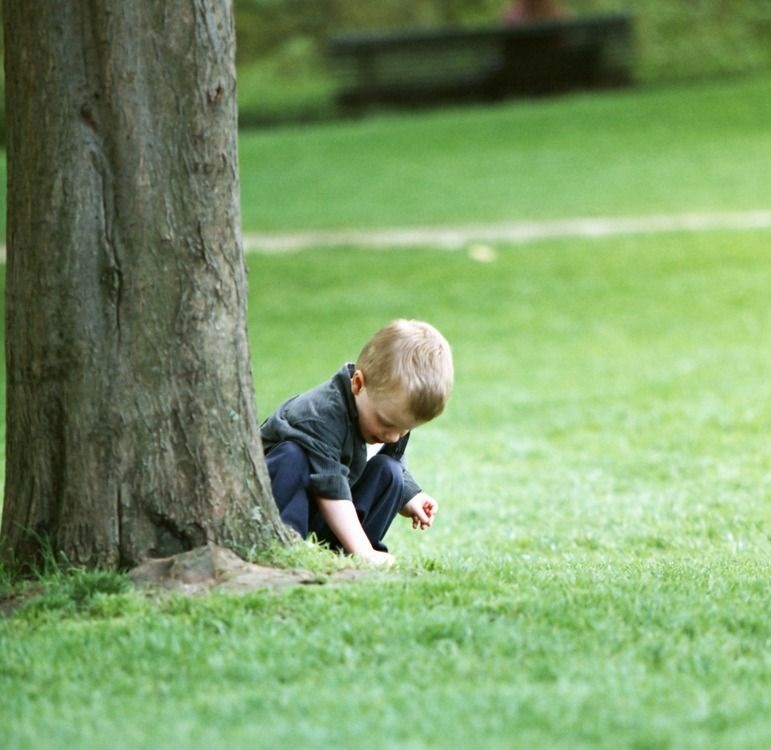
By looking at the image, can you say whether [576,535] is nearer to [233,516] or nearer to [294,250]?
[233,516]

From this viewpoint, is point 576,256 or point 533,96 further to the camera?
point 533,96

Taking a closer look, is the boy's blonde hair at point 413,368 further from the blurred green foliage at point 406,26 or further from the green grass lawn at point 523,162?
the blurred green foliage at point 406,26

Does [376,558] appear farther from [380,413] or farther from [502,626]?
[502,626]

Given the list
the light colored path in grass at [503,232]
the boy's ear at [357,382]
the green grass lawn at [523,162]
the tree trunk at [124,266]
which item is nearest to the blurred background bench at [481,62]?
the green grass lawn at [523,162]

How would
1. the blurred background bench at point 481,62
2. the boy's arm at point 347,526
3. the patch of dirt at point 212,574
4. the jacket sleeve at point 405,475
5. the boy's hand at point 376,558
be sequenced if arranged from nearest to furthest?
the patch of dirt at point 212,574, the boy's hand at point 376,558, the boy's arm at point 347,526, the jacket sleeve at point 405,475, the blurred background bench at point 481,62

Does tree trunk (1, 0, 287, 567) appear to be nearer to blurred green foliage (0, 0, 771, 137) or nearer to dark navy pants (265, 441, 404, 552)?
dark navy pants (265, 441, 404, 552)

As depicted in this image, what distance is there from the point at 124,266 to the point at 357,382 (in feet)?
3.00

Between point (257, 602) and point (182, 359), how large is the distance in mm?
681

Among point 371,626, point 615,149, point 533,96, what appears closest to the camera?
point 371,626

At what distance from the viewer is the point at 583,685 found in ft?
10.3

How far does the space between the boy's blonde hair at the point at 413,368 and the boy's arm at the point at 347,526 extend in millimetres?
347

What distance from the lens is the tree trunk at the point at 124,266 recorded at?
389 cm

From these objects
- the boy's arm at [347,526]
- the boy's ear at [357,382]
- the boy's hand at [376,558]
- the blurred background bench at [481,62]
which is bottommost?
the boy's hand at [376,558]

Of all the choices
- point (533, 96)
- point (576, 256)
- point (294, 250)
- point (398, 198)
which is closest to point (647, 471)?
point (576, 256)
